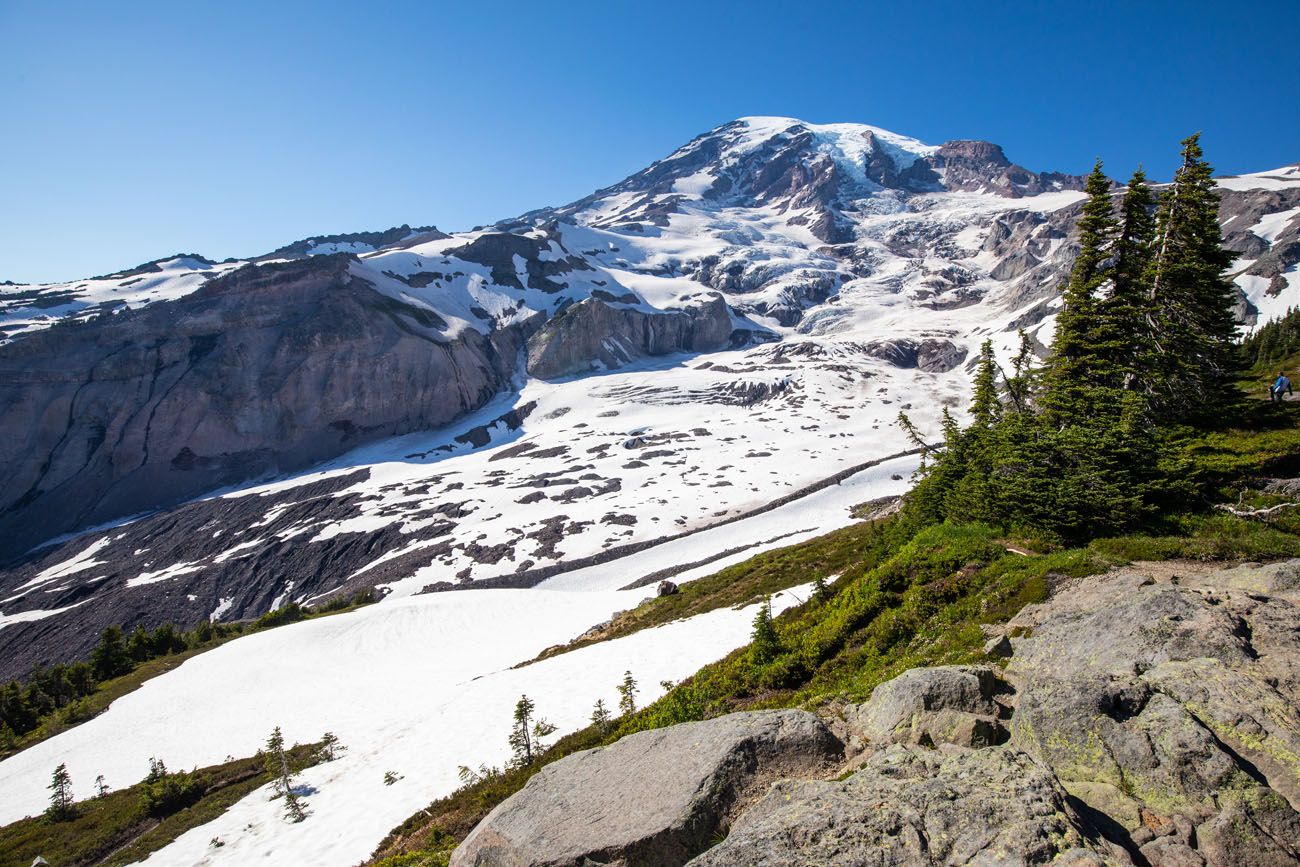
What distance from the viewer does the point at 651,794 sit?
22.3 ft

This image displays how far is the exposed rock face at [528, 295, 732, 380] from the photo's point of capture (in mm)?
166375

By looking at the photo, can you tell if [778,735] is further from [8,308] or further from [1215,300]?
[8,308]

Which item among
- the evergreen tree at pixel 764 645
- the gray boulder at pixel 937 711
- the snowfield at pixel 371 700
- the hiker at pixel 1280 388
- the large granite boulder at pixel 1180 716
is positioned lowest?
the snowfield at pixel 371 700

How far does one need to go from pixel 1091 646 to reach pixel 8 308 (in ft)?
721

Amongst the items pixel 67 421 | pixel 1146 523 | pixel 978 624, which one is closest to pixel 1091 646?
pixel 978 624

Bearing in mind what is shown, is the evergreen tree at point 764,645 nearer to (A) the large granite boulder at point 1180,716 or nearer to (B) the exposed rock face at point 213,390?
(A) the large granite boulder at point 1180,716

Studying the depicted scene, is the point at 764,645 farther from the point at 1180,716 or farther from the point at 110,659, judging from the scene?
the point at 110,659

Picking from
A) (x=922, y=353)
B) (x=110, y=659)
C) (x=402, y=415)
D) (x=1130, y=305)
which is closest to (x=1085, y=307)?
(x=1130, y=305)

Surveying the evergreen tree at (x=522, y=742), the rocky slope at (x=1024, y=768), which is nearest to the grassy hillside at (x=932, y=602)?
the evergreen tree at (x=522, y=742)

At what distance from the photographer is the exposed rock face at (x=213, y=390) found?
110562 millimetres

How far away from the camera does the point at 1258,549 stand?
1130cm

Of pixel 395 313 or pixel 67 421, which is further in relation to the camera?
pixel 395 313

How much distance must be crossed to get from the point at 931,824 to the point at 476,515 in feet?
268

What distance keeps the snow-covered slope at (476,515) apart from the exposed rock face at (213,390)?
185cm
